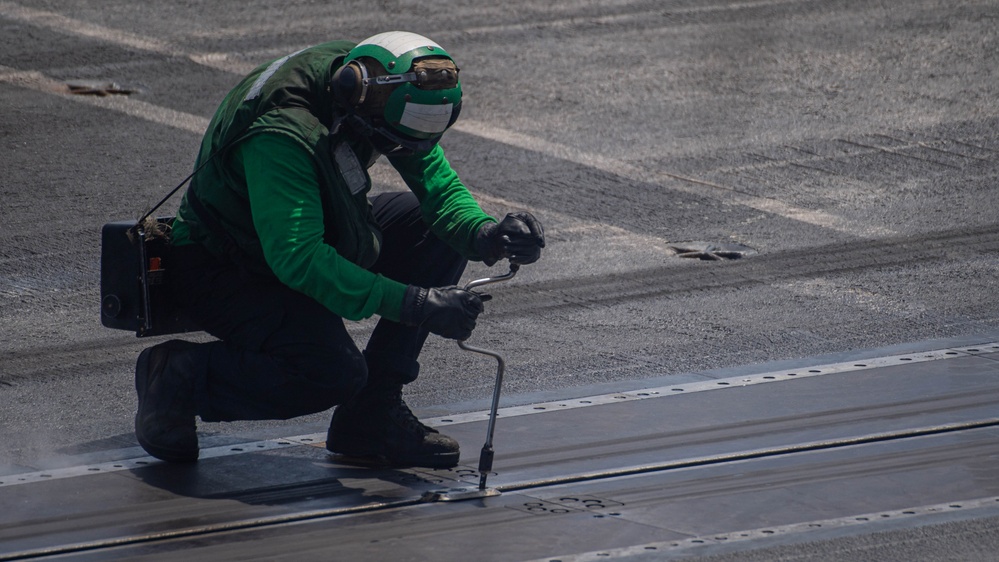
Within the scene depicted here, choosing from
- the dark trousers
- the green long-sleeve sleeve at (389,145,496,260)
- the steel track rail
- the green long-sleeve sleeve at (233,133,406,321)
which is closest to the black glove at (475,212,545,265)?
the green long-sleeve sleeve at (389,145,496,260)

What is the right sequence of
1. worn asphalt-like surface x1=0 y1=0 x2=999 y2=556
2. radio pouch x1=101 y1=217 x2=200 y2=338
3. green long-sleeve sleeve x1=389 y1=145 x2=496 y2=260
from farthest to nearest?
worn asphalt-like surface x1=0 y1=0 x2=999 y2=556
green long-sleeve sleeve x1=389 y1=145 x2=496 y2=260
radio pouch x1=101 y1=217 x2=200 y2=338

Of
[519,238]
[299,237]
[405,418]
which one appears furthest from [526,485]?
[299,237]

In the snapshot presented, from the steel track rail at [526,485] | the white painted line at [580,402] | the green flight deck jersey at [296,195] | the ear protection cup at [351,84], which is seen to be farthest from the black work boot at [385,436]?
the ear protection cup at [351,84]

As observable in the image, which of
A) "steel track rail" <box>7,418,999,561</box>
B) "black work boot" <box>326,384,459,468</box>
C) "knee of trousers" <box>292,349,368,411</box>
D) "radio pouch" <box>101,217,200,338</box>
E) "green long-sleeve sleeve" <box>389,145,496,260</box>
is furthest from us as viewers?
"green long-sleeve sleeve" <box>389,145,496,260</box>

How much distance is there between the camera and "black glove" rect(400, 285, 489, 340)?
4418 mm

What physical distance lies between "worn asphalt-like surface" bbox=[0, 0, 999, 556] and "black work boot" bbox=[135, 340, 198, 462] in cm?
33

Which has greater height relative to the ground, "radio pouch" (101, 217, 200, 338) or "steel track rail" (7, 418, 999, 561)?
"radio pouch" (101, 217, 200, 338)

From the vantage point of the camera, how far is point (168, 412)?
4.69 m

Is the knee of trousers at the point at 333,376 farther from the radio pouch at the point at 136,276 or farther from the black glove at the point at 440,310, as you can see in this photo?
the radio pouch at the point at 136,276

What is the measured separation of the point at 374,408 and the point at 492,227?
69 cm

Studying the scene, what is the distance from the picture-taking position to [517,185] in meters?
7.91

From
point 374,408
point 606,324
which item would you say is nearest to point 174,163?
point 606,324

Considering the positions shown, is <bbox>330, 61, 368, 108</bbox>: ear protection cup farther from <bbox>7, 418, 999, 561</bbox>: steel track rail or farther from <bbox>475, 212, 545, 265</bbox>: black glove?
<bbox>7, 418, 999, 561</bbox>: steel track rail

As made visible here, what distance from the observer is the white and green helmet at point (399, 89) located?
445 cm
